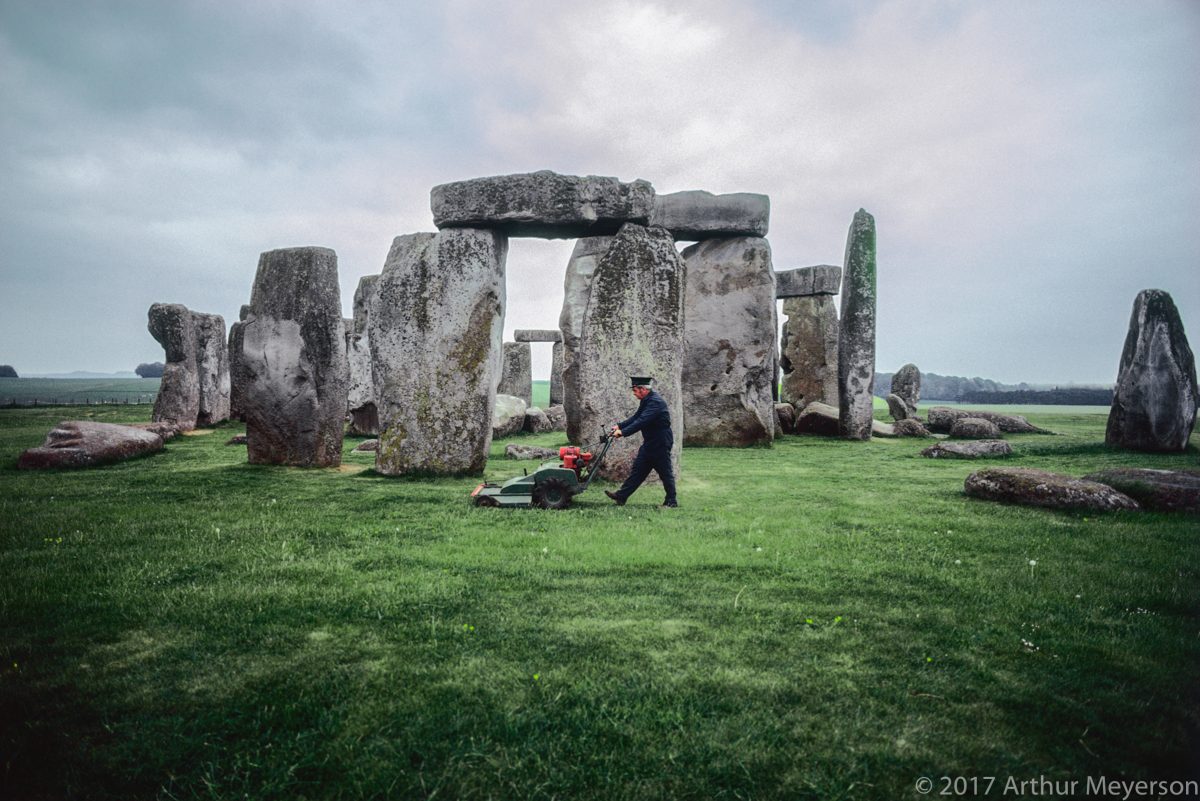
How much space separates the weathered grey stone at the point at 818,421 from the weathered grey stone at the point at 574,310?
5.28 metres

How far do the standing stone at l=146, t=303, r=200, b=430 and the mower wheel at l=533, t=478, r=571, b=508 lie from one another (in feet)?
32.4

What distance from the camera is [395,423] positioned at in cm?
748

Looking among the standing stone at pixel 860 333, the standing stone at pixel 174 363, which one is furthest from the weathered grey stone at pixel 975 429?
the standing stone at pixel 174 363

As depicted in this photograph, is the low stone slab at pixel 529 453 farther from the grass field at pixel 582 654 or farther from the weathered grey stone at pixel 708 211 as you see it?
the weathered grey stone at pixel 708 211

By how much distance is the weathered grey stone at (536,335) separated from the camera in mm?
19953

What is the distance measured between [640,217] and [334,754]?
21.5 ft

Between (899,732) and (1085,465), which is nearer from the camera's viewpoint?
(899,732)

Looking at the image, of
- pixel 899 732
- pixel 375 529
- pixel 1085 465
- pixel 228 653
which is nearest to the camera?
pixel 899 732

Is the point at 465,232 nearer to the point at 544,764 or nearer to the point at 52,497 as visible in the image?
the point at 52,497

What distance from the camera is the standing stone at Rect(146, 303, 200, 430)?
12.3 m

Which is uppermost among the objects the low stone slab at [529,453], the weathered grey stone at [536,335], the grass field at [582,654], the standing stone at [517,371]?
the weathered grey stone at [536,335]

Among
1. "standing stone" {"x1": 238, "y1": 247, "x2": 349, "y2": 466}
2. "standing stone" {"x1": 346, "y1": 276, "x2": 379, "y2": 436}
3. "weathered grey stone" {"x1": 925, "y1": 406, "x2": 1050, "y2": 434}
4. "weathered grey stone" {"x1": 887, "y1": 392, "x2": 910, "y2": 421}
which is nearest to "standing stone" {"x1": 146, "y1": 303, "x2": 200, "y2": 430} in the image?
"standing stone" {"x1": 346, "y1": 276, "x2": 379, "y2": 436}

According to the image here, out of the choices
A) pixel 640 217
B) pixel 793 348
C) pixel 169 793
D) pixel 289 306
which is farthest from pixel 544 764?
pixel 793 348

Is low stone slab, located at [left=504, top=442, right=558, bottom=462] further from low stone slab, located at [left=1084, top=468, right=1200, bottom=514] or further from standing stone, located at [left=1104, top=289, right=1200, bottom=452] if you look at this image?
standing stone, located at [left=1104, top=289, right=1200, bottom=452]
